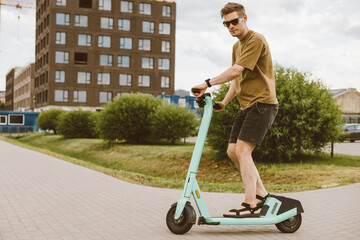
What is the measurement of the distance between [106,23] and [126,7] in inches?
159

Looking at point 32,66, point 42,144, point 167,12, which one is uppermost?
point 167,12

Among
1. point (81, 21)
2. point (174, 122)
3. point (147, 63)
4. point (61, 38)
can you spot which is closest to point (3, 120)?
point (61, 38)

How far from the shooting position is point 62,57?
65.7 meters

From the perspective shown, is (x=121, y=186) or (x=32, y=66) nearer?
(x=121, y=186)

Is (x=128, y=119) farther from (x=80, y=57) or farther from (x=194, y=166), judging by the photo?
(x=80, y=57)

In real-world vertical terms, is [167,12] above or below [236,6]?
above

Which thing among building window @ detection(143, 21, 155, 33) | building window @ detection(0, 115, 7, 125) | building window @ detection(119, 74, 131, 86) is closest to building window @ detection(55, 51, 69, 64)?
building window @ detection(119, 74, 131, 86)

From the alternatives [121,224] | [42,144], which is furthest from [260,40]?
[42,144]

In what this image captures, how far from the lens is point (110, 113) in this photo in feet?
78.0

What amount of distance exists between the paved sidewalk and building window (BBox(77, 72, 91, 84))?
2286 inches

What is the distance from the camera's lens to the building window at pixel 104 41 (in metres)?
67.2

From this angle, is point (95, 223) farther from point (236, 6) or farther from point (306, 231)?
point (236, 6)

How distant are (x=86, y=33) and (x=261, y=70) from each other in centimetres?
6486

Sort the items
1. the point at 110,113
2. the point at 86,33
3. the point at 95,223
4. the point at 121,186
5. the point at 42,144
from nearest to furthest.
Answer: the point at 95,223
the point at 121,186
the point at 110,113
the point at 42,144
the point at 86,33
